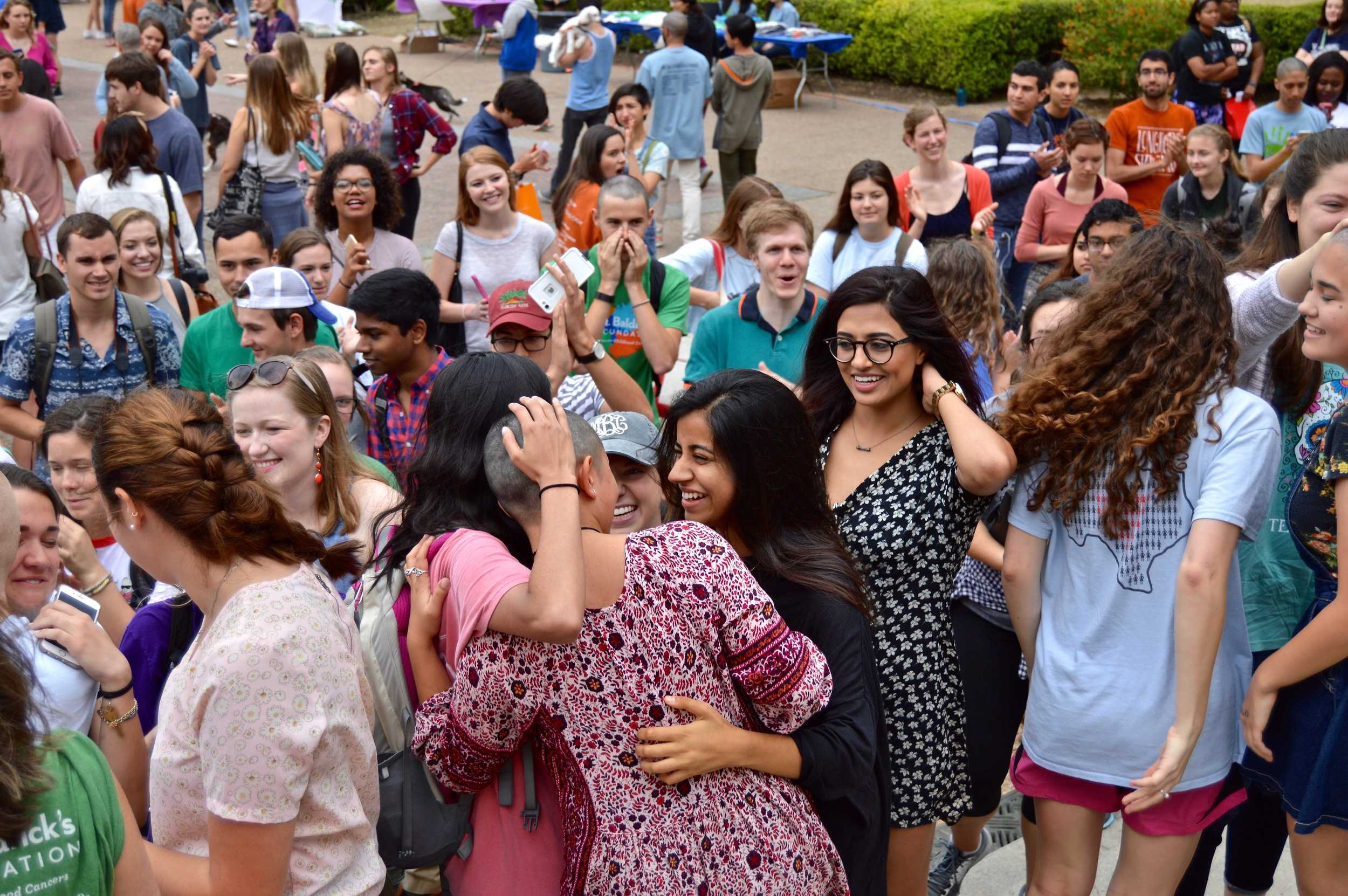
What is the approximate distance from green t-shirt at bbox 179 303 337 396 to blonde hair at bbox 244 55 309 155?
9.29 feet

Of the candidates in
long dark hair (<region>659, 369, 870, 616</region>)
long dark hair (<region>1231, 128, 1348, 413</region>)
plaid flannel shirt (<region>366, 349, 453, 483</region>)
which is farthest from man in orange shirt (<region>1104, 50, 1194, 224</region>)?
long dark hair (<region>659, 369, 870, 616</region>)

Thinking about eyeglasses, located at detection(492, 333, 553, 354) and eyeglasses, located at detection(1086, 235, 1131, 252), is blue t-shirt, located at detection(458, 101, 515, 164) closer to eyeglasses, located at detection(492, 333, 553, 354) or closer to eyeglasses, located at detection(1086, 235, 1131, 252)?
eyeglasses, located at detection(492, 333, 553, 354)

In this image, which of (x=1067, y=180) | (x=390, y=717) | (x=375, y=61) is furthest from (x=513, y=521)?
(x=375, y=61)

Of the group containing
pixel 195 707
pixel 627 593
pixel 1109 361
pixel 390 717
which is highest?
pixel 1109 361

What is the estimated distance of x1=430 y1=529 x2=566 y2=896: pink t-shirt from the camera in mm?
2361

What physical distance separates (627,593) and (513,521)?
532 millimetres

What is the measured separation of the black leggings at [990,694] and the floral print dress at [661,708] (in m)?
1.14

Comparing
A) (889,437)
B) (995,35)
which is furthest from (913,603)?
(995,35)

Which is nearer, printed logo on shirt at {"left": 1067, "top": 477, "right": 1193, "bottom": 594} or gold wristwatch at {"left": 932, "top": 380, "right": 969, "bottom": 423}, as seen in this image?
printed logo on shirt at {"left": 1067, "top": 477, "right": 1193, "bottom": 594}

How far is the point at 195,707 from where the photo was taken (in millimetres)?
2045

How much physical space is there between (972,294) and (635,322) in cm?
138

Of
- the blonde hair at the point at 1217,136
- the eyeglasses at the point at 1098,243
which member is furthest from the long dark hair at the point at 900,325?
the blonde hair at the point at 1217,136

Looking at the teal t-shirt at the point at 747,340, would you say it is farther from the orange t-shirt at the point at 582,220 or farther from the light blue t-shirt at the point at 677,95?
the light blue t-shirt at the point at 677,95

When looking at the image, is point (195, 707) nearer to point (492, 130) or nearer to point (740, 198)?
point (740, 198)
